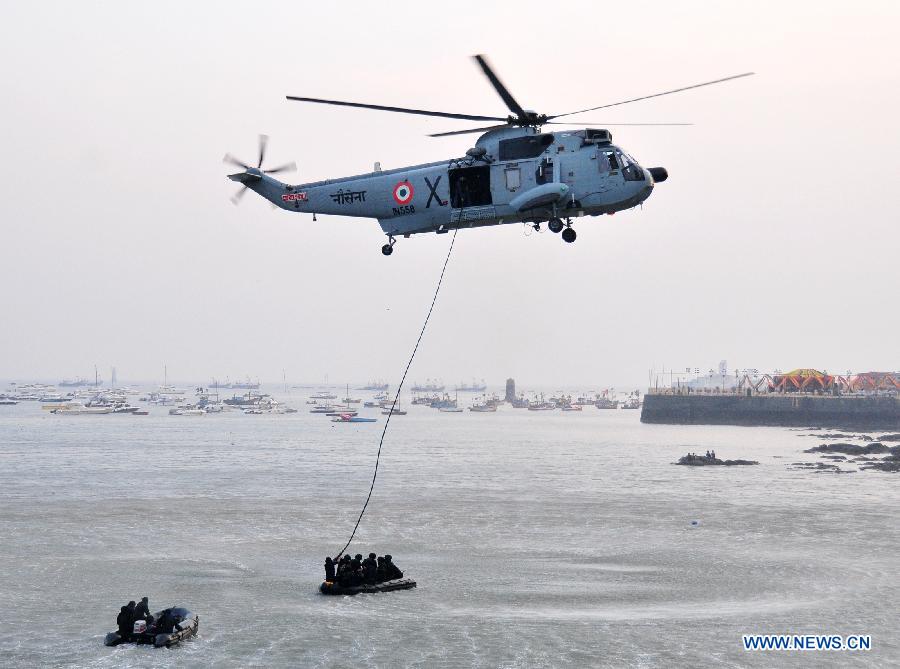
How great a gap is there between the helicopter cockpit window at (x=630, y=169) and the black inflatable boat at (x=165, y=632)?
24.3 metres

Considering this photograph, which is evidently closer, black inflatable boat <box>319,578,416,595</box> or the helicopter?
the helicopter

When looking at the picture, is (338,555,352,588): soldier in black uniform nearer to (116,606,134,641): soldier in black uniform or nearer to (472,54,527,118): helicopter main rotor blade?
(116,606,134,641): soldier in black uniform

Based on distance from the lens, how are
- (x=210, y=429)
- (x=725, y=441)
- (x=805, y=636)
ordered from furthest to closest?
(x=210, y=429) < (x=725, y=441) < (x=805, y=636)

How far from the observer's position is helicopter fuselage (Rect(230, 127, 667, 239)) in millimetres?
28484

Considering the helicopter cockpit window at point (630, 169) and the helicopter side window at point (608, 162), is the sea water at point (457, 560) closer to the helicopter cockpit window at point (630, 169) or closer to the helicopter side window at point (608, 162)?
the helicopter cockpit window at point (630, 169)

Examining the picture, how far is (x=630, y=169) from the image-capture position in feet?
93.8

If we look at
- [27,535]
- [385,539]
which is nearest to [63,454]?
[27,535]

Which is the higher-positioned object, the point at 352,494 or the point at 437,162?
the point at 437,162

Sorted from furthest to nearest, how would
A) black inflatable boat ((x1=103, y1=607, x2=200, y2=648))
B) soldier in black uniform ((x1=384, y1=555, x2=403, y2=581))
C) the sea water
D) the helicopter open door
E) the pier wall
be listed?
the pier wall → soldier in black uniform ((x1=384, y1=555, x2=403, y2=581)) → the sea water → black inflatable boat ((x1=103, y1=607, x2=200, y2=648)) → the helicopter open door

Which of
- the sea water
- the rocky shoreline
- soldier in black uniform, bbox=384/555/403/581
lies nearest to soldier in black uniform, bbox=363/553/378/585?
soldier in black uniform, bbox=384/555/403/581

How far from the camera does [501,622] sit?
4188 centimetres

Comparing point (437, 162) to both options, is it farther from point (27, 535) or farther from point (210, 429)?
point (210, 429)

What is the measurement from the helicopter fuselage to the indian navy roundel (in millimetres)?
30

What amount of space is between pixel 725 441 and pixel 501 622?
4674 inches
